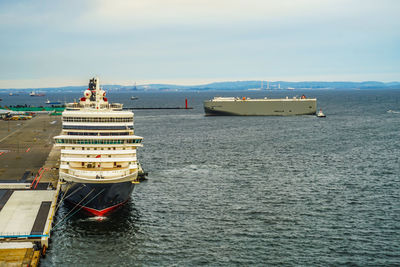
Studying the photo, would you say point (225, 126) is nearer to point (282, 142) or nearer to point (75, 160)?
point (282, 142)

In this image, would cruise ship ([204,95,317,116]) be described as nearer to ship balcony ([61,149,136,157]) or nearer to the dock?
the dock

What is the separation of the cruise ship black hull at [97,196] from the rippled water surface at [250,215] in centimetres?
118

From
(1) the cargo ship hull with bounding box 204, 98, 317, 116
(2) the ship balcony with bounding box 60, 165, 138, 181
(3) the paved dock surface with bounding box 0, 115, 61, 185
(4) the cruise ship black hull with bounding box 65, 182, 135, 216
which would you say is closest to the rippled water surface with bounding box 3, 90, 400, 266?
(4) the cruise ship black hull with bounding box 65, 182, 135, 216

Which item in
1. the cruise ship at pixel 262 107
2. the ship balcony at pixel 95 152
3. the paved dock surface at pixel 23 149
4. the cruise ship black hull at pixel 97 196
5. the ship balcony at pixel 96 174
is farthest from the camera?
the cruise ship at pixel 262 107

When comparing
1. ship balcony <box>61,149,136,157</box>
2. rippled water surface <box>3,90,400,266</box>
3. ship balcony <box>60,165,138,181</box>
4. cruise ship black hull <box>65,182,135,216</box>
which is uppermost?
ship balcony <box>61,149,136,157</box>

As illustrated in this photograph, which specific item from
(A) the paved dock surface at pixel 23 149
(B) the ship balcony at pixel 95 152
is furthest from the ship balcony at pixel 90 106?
(A) the paved dock surface at pixel 23 149

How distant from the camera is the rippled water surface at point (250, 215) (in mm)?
38625

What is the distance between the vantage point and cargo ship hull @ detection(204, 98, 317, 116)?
178000 millimetres

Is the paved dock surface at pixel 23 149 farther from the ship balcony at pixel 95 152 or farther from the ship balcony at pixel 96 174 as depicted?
the ship balcony at pixel 96 174

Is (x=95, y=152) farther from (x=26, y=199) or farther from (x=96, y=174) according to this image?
(x=26, y=199)

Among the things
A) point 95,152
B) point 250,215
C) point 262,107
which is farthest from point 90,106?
point 262,107

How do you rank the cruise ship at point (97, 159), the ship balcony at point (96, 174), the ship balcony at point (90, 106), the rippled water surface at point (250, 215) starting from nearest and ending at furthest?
the rippled water surface at point (250, 215), the cruise ship at point (97, 159), the ship balcony at point (96, 174), the ship balcony at point (90, 106)

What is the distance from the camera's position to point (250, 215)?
48031mm

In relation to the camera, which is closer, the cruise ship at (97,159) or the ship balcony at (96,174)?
the cruise ship at (97,159)
